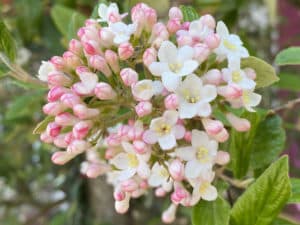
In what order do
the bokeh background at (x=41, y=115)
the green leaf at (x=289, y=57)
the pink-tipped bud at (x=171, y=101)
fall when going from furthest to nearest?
the bokeh background at (x=41, y=115) < the green leaf at (x=289, y=57) < the pink-tipped bud at (x=171, y=101)

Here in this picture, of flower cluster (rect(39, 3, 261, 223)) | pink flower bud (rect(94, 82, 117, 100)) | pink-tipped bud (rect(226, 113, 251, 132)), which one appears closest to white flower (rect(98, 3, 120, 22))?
flower cluster (rect(39, 3, 261, 223))

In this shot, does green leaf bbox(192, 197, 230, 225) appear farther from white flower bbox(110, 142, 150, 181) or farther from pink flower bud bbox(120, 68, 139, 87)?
pink flower bud bbox(120, 68, 139, 87)

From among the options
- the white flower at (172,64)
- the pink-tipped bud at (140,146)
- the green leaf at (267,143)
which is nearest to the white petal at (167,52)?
the white flower at (172,64)

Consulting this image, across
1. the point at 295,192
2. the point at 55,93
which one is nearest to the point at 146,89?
the point at 55,93

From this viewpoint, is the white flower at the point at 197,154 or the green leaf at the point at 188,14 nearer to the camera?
the white flower at the point at 197,154

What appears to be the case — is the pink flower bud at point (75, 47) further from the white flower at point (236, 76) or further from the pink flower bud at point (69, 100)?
the white flower at point (236, 76)
